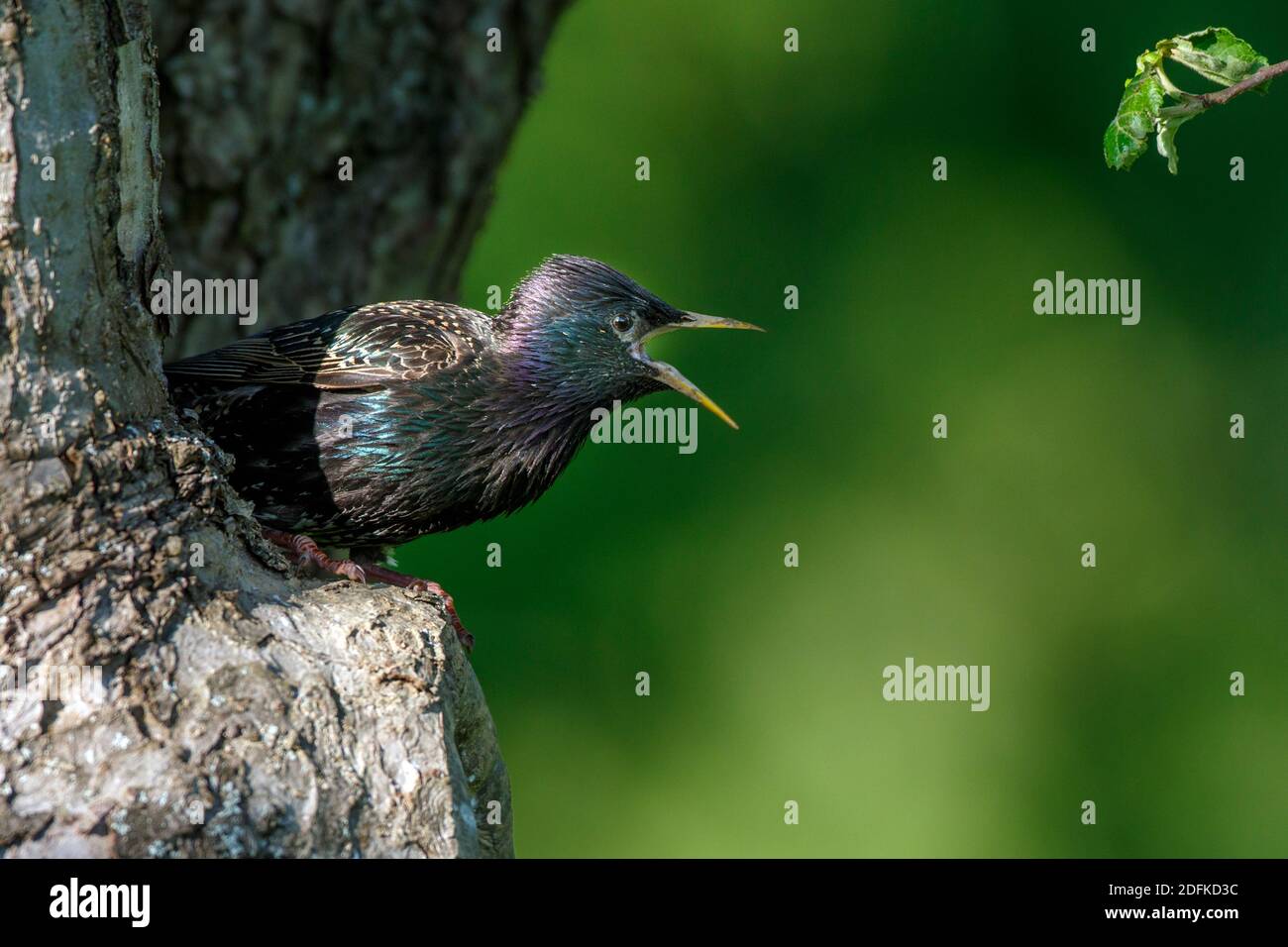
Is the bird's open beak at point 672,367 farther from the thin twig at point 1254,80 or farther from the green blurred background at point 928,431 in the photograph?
the green blurred background at point 928,431

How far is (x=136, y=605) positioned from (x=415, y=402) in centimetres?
131

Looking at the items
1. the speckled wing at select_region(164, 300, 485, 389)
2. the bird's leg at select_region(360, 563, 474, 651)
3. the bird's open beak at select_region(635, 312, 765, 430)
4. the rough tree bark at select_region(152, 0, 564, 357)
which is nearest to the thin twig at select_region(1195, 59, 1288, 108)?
the bird's open beak at select_region(635, 312, 765, 430)

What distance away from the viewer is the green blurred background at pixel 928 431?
24.6ft

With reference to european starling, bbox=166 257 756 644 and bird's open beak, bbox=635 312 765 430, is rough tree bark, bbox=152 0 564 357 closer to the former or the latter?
european starling, bbox=166 257 756 644

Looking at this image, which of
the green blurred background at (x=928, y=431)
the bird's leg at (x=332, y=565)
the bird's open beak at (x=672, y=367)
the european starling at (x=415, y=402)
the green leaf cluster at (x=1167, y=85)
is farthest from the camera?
the green blurred background at (x=928, y=431)

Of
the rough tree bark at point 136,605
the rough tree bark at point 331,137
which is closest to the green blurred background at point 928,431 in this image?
the rough tree bark at point 331,137

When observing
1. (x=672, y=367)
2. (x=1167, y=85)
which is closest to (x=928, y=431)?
(x=672, y=367)

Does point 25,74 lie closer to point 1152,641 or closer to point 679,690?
point 679,690

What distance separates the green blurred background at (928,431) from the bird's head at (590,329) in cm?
323

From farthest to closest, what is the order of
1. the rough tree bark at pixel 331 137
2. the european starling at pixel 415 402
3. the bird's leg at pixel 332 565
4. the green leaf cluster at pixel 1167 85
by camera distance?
the rough tree bark at pixel 331 137 → the european starling at pixel 415 402 → the bird's leg at pixel 332 565 → the green leaf cluster at pixel 1167 85

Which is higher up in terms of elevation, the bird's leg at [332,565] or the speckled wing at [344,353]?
the speckled wing at [344,353]

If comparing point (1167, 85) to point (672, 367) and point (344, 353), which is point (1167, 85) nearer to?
point (672, 367)

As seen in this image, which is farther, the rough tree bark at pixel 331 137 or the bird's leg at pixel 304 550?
the rough tree bark at pixel 331 137
